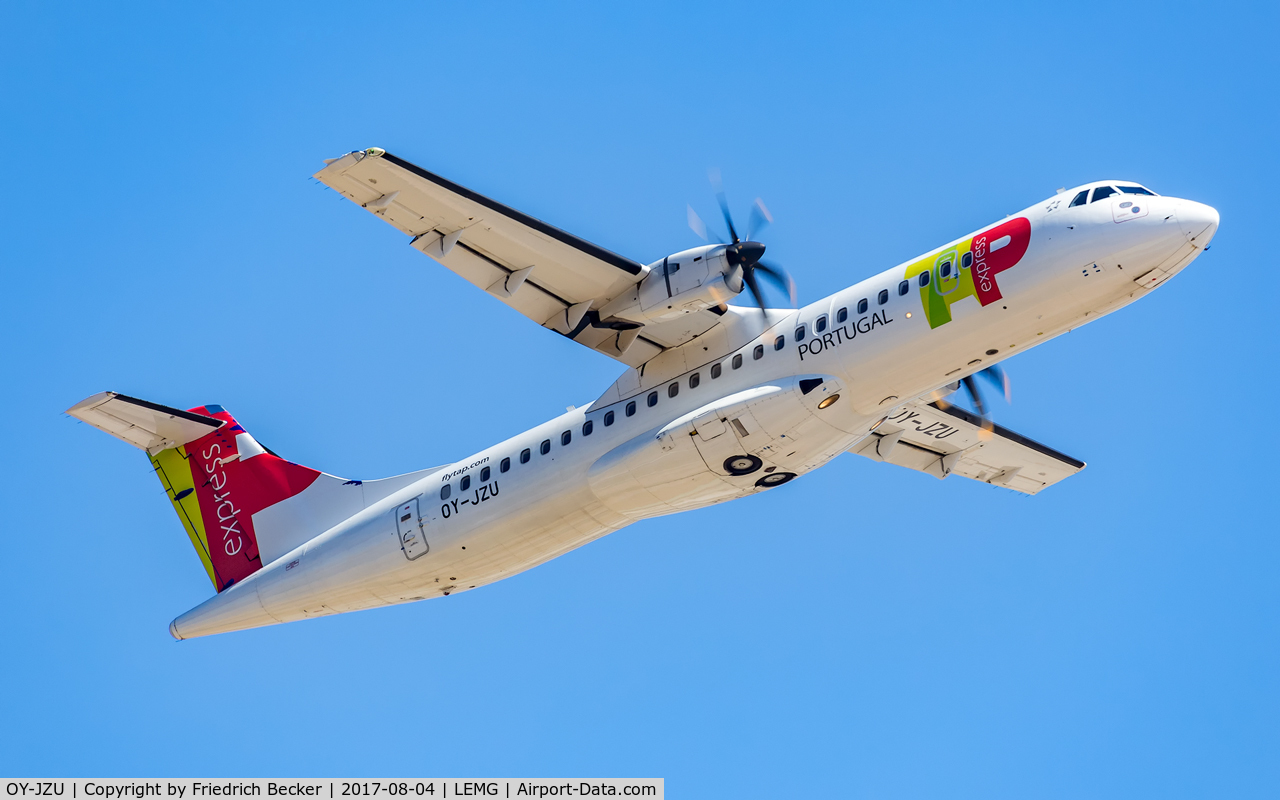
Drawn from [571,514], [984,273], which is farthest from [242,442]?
[984,273]

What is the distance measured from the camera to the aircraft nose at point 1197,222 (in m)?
13.7

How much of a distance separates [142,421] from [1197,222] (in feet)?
49.5

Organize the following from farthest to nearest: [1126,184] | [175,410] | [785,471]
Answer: [175,410]
[785,471]
[1126,184]

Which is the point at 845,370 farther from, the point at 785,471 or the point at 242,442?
the point at 242,442

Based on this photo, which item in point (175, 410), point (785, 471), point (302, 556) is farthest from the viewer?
point (175, 410)

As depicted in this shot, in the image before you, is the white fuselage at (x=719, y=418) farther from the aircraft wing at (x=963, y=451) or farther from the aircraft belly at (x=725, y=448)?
the aircraft wing at (x=963, y=451)

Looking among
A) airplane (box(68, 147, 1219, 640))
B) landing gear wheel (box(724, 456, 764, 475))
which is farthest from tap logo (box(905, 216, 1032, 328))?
landing gear wheel (box(724, 456, 764, 475))

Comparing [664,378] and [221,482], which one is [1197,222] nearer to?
[664,378]

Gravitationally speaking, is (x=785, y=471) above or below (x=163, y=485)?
below

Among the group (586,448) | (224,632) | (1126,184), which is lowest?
(224,632)

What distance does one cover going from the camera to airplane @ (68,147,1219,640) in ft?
47.1

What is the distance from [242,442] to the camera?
2044cm

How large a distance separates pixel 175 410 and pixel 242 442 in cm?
119

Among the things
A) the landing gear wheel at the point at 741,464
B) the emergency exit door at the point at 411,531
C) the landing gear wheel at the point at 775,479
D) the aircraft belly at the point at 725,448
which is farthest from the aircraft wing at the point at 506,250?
the emergency exit door at the point at 411,531
